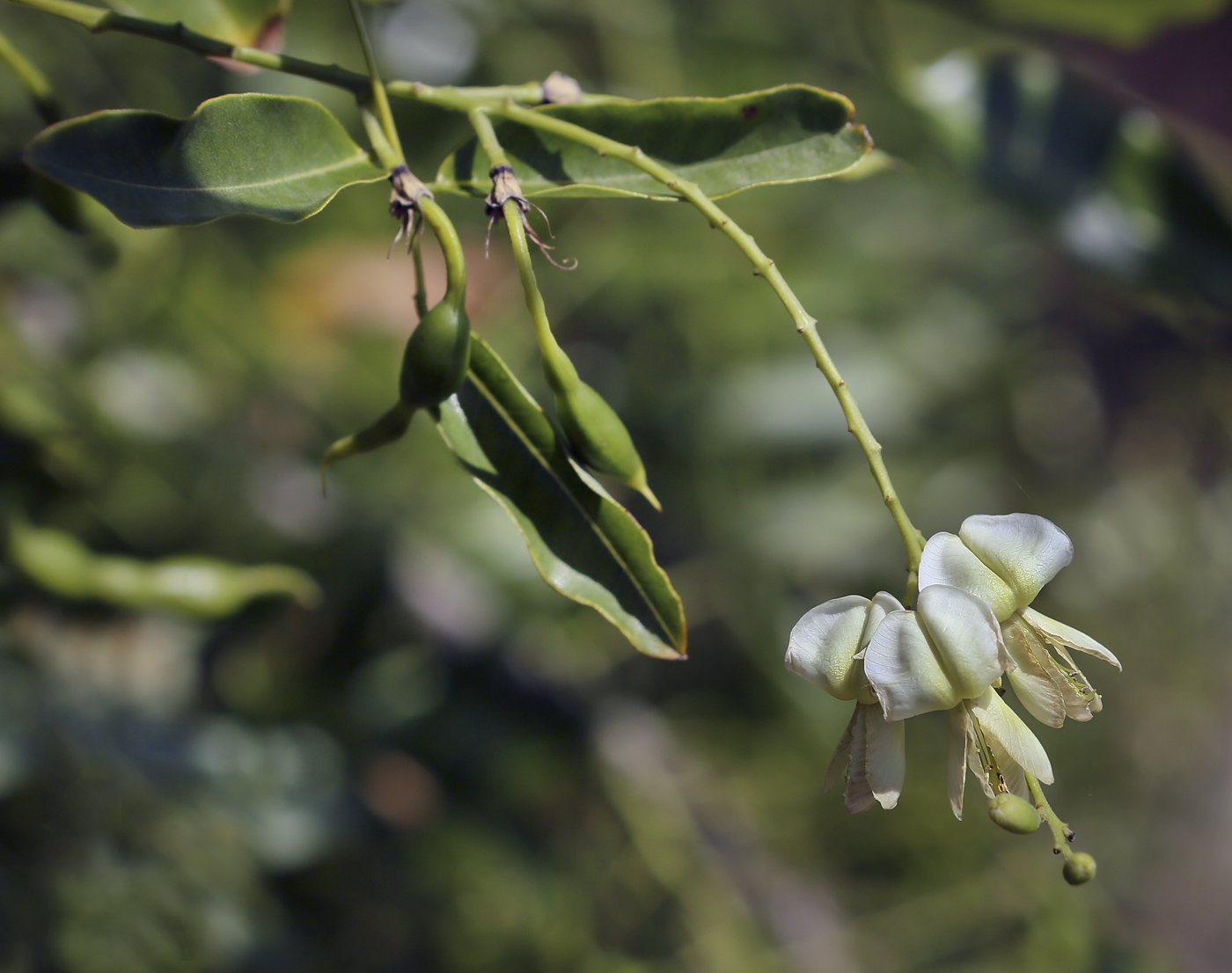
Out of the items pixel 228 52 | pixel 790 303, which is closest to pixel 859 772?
pixel 790 303

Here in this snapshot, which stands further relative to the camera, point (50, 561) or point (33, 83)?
point (50, 561)

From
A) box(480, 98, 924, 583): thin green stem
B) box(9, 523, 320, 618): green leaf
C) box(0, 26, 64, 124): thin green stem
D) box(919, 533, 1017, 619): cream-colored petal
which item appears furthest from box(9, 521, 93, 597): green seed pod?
box(919, 533, 1017, 619): cream-colored petal

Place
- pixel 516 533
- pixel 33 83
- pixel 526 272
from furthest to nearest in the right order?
1. pixel 516 533
2. pixel 33 83
3. pixel 526 272

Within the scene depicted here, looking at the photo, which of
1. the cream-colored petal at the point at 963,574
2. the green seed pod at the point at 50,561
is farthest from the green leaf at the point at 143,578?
the cream-colored petal at the point at 963,574

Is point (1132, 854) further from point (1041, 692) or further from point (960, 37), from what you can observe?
point (1041, 692)

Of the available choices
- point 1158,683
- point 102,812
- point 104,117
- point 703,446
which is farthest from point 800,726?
point 104,117

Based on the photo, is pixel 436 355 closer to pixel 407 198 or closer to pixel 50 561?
pixel 407 198

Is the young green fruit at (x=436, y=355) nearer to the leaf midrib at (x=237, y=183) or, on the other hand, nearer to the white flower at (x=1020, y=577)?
the leaf midrib at (x=237, y=183)
